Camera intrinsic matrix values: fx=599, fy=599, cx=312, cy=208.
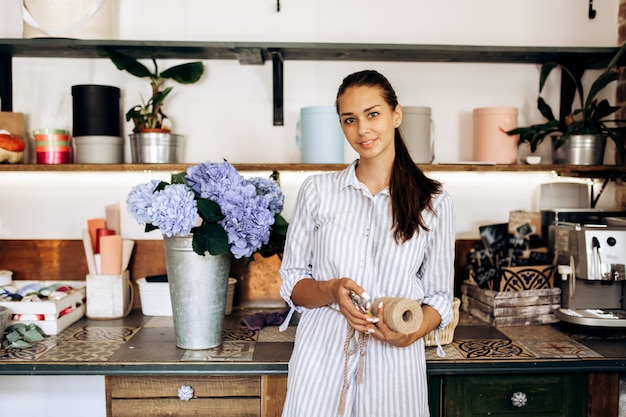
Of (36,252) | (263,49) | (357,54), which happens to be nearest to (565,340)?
(357,54)

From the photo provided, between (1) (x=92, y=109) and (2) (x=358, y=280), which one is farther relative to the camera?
(1) (x=92, y=109)

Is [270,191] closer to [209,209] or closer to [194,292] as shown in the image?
[209,209]

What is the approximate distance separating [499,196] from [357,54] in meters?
0.84

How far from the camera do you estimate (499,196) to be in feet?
8.26

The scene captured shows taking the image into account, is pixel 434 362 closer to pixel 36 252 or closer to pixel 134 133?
pixel 134 133

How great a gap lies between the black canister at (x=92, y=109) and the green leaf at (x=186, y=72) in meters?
0.23

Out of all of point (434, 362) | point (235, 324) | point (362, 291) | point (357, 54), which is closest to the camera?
point (362, 291)

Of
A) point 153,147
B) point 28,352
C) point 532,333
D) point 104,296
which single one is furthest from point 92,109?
point 532,333

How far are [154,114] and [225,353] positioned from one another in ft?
3.28

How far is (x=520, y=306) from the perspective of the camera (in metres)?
2.15

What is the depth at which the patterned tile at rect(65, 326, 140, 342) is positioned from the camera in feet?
6.53

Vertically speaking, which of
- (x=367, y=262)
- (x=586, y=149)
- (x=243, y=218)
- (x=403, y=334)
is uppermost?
(x=586, y=149)

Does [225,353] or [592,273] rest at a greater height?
[592,273]

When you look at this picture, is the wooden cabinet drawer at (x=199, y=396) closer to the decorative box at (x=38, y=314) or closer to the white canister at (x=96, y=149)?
the decorative box at (x=38, y=314)
